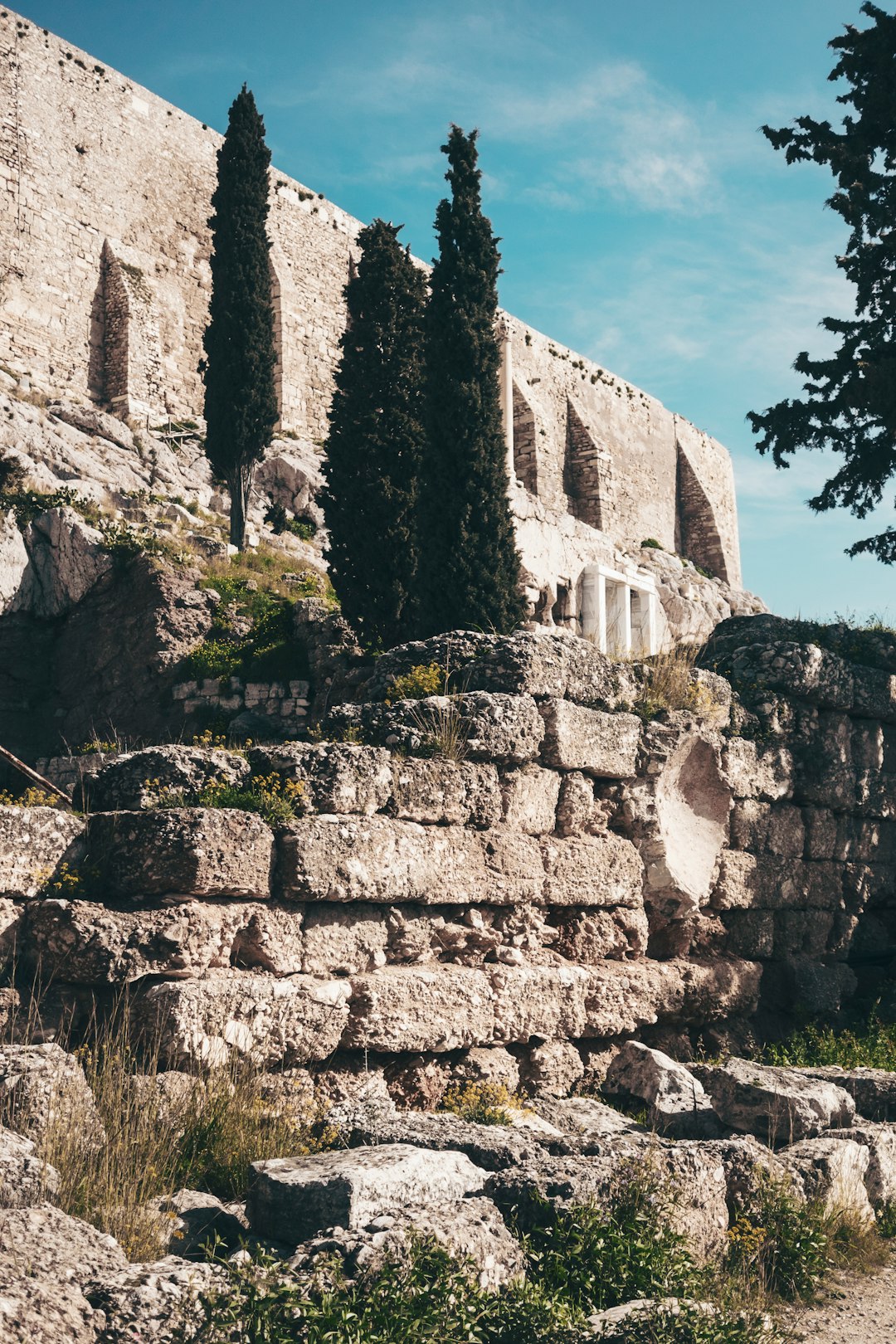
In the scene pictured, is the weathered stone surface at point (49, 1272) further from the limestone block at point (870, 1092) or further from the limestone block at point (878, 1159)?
the limestone block at point (870, 1092)

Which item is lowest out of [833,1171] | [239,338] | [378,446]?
[833,1171]

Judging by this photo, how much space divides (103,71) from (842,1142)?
29675 millimetres

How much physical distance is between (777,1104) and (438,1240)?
9.89 feet

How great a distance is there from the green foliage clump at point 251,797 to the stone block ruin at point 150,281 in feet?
43.3

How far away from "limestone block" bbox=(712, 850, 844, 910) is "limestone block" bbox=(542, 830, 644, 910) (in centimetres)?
107

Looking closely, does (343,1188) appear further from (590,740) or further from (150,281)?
(150,281)

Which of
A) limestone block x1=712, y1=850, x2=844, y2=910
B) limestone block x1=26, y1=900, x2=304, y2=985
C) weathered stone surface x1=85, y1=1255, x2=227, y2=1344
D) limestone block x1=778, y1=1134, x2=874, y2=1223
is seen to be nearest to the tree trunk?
limestone block x1=712, y1=850, x2=844, y2=910

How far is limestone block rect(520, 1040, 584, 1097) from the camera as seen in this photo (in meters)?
7.29

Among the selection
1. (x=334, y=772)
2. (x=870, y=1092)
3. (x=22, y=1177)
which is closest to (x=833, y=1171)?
(x=870, y=1092)

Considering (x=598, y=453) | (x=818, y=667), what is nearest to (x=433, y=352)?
(x=818, y=667)

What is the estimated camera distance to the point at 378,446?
16.9 metres

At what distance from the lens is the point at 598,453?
3991 cm

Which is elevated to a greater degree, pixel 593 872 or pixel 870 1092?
pixel 593 872

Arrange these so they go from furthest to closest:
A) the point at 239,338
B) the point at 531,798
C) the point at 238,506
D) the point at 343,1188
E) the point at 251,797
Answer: the point at 239,338 → the point at 238,506 → the point at 531,798 → the point at 251,797 → the point at 343,1188
